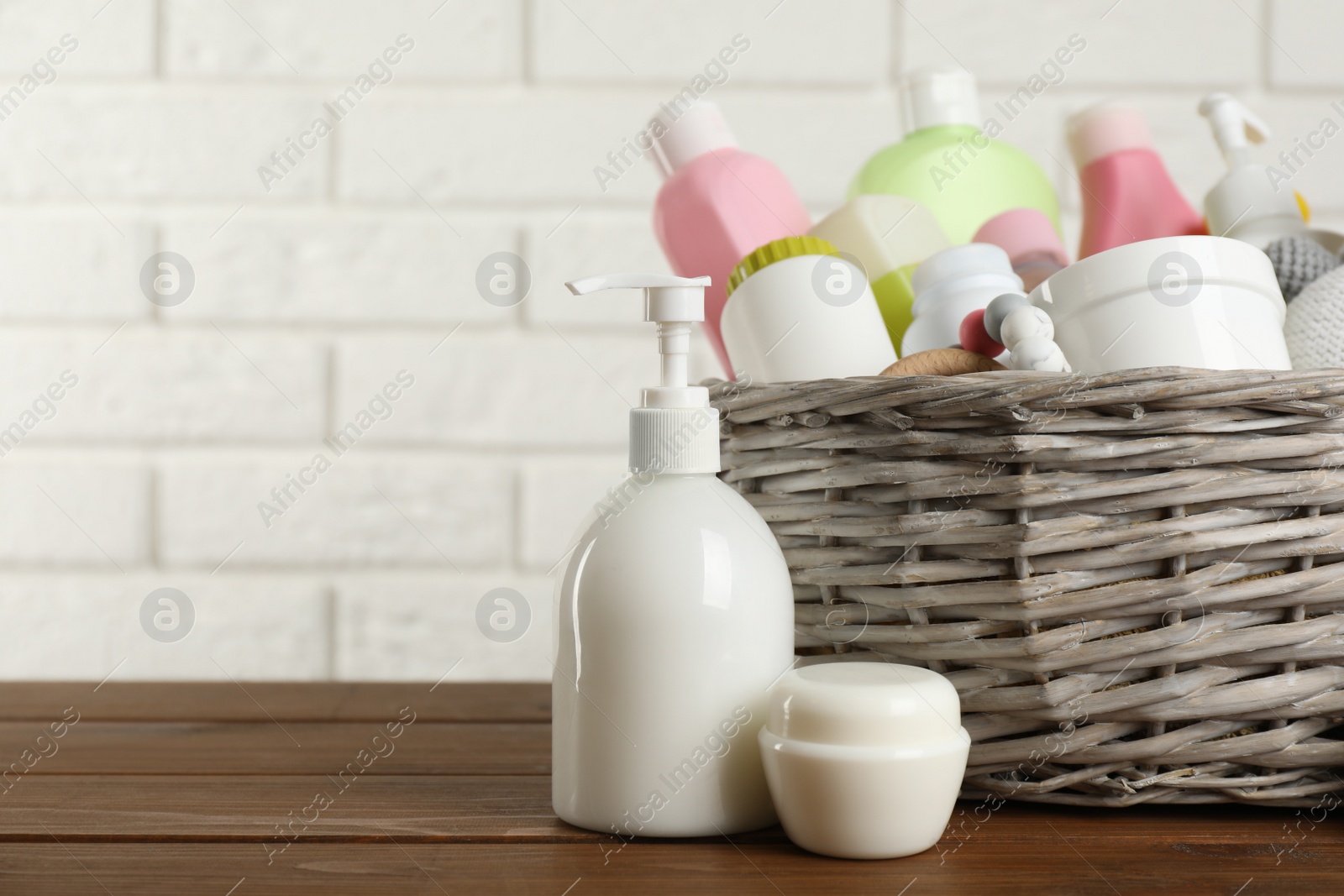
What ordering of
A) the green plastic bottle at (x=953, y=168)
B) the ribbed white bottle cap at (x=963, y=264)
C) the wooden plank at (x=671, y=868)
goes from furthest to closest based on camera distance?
the green plastic bottle at (x=953, y=168) → the ribbed white bottle cap at (x=963, y=264) → the wooden plank at (x=671, y=868)

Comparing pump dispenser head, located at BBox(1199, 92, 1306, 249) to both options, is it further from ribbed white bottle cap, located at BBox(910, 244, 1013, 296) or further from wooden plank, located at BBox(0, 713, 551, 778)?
wooden plank, located at BBox(0, 713, 551, 778)

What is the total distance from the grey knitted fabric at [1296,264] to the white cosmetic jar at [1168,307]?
7 centimetres

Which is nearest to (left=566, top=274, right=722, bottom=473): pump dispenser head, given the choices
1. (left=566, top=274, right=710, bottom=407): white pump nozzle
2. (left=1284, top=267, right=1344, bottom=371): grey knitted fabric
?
(left=566, top=274, right=710, bottom=407): white pump nozzle

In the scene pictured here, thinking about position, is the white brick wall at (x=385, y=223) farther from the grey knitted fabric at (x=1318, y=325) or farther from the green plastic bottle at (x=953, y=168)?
→ the grey knitted fabric at (x=1318, y=325)

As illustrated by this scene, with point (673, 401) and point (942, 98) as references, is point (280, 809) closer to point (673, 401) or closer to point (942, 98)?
point (673, 401)

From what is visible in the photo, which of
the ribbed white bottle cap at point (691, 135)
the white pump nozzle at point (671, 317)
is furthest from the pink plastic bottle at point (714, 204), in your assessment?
the white pump nozzle at point (671, 317)

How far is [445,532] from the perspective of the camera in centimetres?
80

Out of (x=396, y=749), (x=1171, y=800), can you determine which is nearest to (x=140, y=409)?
(x=396, y=749)

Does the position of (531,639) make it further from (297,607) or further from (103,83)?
(103,83)

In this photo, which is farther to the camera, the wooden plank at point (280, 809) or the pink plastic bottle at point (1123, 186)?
the pink plastic bottle at point (1123, 186)

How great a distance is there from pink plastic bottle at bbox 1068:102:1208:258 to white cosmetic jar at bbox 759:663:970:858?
0.98 ft

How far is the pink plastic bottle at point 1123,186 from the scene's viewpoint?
1.79 feet

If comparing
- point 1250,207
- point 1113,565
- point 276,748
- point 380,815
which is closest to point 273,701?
point 276,748

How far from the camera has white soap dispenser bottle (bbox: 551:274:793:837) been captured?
35 cm
